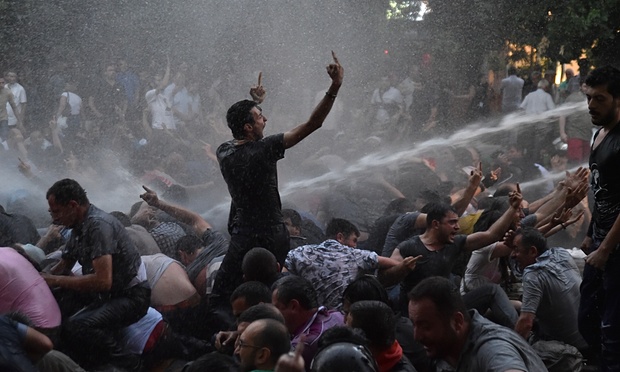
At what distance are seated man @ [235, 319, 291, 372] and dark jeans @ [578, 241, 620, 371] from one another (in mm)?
1639

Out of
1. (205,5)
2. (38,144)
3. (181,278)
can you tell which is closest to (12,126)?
(38,144)

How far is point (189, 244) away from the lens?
255 inches

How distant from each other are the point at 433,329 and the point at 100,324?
2575 mm

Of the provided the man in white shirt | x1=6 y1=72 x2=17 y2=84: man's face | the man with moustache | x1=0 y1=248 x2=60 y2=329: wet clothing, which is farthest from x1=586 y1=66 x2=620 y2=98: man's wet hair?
x1=6 y1=72 x2=17 y2=84: man's face

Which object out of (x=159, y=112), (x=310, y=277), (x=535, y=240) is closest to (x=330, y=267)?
(x=310, y=277)

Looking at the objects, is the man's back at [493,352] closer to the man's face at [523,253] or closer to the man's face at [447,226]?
the man's face at [447,226]

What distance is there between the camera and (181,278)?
231 inches

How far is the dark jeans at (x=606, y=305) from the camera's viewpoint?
4.03m

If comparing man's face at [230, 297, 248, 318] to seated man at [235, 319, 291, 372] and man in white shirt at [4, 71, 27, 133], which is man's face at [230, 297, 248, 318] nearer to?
seated man at [235, 319, 291, 372]

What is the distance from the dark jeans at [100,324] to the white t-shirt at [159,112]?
7.63 metres

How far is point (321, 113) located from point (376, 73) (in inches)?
413

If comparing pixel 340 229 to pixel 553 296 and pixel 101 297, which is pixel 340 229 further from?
pixel 101 297

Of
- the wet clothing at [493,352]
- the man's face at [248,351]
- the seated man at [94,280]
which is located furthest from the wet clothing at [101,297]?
the wet clothing at [493,352]

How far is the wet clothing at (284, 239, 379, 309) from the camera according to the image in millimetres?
5168
